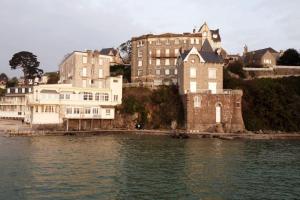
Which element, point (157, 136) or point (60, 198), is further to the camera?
point (157, 136)

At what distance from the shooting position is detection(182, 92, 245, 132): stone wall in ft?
200

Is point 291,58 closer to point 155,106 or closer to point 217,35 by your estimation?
point 217,35

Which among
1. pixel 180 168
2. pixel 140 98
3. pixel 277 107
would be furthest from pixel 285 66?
pixel 180 168

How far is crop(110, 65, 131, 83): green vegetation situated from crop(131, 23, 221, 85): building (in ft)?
15.7

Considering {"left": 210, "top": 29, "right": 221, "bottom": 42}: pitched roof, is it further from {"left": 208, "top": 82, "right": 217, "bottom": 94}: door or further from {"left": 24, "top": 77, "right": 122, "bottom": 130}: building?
{"left": 24, "top": 77, "right": 122, "bottom": 130}: building

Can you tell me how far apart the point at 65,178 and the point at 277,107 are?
45958mm

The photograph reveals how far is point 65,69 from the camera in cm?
8081

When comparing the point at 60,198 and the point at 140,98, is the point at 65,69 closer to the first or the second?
the point at 140,98

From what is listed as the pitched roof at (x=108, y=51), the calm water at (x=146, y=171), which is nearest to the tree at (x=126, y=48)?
the pitched roof at (x=108, y=51)

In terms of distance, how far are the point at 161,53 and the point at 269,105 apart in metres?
23.8

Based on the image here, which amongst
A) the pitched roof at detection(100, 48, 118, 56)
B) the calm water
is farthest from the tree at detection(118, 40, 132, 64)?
the calm water

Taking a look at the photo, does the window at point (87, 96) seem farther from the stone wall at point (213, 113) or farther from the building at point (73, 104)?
the stone wall at point (213, 113)

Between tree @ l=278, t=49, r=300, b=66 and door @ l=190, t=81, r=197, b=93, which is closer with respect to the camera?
door @ l=190, t=81, r=197, b=93

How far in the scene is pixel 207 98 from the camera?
202 feet
